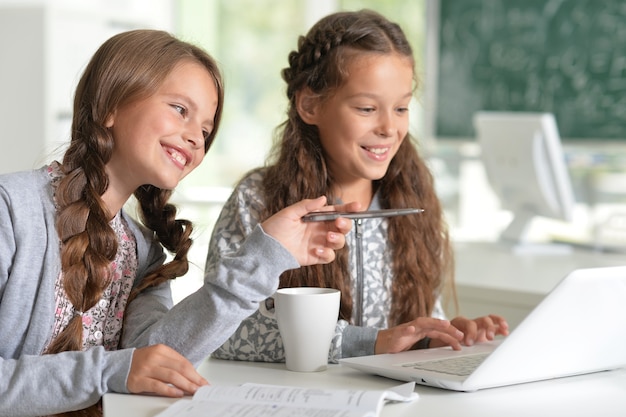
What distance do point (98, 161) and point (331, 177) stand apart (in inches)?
20.4

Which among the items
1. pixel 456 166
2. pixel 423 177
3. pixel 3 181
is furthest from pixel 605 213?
pixel 3 181

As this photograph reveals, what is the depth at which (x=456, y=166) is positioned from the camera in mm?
4863

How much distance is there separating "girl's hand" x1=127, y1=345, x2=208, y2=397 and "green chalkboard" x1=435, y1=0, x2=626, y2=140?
3.47m

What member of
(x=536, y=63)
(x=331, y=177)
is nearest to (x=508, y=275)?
(x=331, y=177)

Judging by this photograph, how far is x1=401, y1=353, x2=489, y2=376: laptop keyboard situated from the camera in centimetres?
124

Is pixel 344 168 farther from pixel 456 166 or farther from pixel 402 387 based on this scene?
pixel 456 166

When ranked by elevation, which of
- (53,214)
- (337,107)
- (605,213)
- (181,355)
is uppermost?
(337,107)

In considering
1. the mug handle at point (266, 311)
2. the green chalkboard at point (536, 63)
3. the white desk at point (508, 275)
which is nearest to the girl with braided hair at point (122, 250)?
the mug handle at point (266, 311)

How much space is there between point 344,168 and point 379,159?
0.24 ft

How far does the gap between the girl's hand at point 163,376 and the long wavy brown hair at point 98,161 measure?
0.19m

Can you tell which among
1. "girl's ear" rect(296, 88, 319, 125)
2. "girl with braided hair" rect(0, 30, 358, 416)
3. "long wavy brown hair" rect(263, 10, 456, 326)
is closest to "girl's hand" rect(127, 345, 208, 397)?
"girl with braided hair" rect(0, 30, 358, 416)

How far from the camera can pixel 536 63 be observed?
14.6 feet

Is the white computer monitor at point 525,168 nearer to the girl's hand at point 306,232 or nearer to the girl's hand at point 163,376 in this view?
the girl's hand at point 306,232

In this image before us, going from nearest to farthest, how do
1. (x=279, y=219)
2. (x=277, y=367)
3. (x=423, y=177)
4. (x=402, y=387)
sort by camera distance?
(x=402, y=387), (x=279, y=219), (x=277, y=367), (x=423, y=177)
